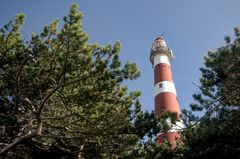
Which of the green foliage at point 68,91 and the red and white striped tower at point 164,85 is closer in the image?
the green foliage at point 68,91

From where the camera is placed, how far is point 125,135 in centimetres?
809

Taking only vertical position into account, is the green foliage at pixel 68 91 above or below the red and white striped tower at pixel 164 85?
below

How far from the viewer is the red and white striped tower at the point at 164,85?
1594 centimetres

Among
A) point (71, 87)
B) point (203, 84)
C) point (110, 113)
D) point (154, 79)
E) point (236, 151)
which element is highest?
point (154, 79)

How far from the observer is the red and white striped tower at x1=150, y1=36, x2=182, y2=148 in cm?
1594

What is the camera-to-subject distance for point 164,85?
721 inches

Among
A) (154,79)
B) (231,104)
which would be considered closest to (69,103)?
(231,104)

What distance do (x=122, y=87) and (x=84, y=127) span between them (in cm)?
248

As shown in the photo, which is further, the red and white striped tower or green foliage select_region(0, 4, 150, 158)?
the red and white striped tower

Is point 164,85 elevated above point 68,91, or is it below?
above

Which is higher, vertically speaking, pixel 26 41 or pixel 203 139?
pixel 26 41

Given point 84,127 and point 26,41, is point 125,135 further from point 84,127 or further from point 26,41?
point 26,41

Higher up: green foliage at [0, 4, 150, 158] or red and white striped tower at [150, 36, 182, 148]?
red and white striped tower at [150, 36, 182, 148]

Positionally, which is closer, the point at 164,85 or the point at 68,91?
the point at 68,91
